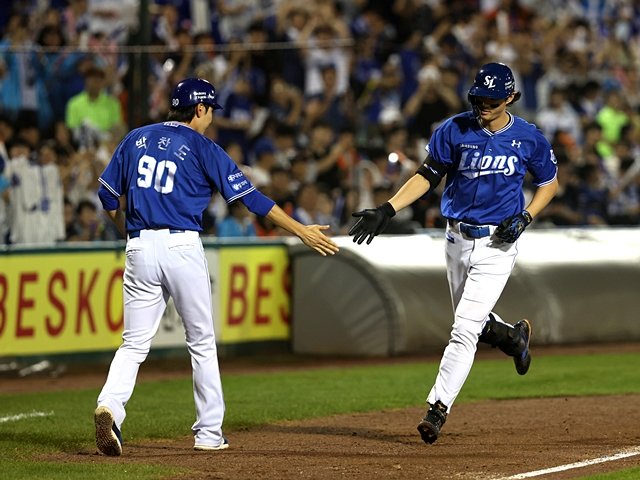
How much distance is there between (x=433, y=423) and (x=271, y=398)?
342cm

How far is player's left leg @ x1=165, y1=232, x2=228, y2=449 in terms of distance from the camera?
25.8 ft

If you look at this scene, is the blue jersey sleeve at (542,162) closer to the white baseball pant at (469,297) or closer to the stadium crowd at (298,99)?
the white baseball pant at (469,297)

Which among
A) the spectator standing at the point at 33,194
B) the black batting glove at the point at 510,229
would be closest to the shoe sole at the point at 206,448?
the black batting glove at the point at 510,229

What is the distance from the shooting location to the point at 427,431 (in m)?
8.25

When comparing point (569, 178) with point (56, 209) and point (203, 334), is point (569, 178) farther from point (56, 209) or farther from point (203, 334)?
point (203, 334)

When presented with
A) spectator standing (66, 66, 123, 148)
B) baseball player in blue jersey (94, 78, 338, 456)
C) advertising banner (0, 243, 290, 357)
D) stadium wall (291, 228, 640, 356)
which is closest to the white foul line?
baseball player in blue jersey (94, 78, 338, 456)

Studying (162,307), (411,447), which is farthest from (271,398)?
(162,307)

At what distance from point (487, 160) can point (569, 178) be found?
9851mm

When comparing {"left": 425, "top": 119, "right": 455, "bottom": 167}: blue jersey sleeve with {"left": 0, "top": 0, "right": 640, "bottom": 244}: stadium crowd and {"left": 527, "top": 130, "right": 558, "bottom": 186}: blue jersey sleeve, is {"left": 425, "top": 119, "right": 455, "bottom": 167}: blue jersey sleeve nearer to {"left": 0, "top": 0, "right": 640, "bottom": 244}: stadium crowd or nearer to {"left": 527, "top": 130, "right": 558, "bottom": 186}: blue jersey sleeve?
{"left": 527, "top": 130, "right": 558, "bottom": 186}: blue jersey sleeve

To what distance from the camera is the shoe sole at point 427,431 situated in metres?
8.23

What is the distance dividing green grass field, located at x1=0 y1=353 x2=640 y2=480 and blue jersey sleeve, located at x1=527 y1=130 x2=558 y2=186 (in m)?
2.29

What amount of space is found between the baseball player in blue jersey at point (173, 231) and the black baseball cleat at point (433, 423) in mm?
1223

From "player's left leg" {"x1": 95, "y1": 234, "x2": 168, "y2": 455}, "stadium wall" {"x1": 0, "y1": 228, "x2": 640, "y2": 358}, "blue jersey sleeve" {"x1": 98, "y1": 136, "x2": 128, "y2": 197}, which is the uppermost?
"blue jersey sleeve" {"x1": 98, "y1": 136, "x2": 128, "y2": 197}

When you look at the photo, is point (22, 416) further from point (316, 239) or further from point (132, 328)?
point (316, 239)
